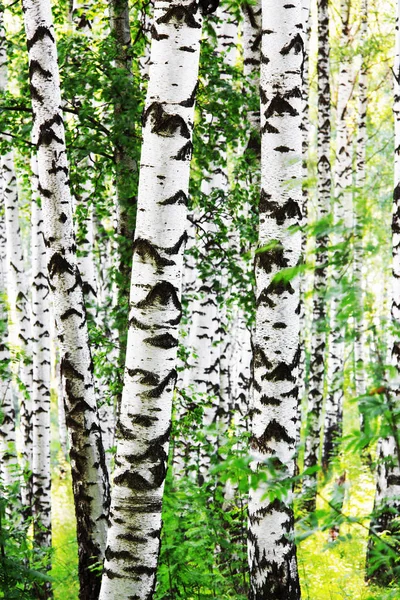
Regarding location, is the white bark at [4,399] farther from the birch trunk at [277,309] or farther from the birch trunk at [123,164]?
the birch trunk at [277,309]

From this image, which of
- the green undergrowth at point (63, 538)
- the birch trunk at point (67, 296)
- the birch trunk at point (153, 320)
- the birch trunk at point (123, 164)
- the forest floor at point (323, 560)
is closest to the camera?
the birch trunk at point (153, 320)

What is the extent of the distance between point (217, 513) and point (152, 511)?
1459 mm

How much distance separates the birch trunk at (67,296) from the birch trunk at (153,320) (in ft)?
4.94

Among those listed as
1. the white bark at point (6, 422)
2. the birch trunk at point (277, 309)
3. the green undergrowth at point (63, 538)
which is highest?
the birch trunk at point (277, 309)

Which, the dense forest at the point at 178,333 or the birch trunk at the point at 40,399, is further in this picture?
the birch trunk at the point at 40,399

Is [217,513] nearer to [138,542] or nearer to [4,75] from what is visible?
[138,542]

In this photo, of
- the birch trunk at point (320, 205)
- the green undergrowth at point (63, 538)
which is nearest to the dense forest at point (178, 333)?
the green undergrowth at point (63, 538)

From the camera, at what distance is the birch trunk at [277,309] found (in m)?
3.81

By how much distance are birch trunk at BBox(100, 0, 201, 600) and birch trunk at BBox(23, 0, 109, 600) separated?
1.51m

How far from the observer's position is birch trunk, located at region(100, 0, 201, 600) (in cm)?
317

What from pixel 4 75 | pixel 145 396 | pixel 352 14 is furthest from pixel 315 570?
pixel 352 14

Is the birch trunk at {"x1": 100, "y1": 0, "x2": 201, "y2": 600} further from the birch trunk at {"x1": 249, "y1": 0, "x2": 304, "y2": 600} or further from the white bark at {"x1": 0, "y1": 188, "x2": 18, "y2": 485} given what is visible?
the white bark at {"x1": 0, "y1": 188, "x2": 18, "y2": 485}

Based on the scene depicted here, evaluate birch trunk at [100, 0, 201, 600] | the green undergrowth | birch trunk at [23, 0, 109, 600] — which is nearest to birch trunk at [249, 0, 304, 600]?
birch trunk at [100, 0, 201, 600]

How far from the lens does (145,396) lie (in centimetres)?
316
